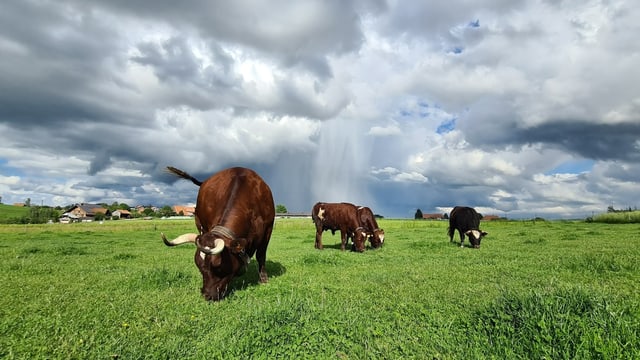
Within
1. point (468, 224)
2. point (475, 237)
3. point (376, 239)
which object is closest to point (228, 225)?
point (376, 239)

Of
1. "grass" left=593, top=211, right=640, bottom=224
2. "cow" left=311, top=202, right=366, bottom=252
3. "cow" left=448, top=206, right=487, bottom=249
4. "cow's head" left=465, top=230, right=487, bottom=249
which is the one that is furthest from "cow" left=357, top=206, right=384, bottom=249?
"grass" left=593, top=211, right=640, bottom=224

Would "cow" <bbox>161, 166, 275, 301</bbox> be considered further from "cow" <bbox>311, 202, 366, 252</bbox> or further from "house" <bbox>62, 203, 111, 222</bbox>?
"house" <bbox>62, 203, 111, 222</bbox>

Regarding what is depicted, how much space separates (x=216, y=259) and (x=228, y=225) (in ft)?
2.67

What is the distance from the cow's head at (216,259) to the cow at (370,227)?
11834mm

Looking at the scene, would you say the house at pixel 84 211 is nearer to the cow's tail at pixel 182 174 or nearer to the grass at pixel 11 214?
the grass at pixel 11 214

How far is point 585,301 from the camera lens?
4.52 metres

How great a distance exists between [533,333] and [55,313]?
21.6 feet

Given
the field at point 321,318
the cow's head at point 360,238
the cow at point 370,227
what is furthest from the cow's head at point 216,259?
the cow at point 370,227

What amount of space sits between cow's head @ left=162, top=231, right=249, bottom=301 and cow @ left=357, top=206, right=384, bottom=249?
11.8 metres

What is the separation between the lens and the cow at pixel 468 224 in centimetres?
1758

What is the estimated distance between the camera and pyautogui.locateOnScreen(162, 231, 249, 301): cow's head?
662 cm

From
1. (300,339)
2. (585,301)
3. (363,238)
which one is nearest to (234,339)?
(300,339)

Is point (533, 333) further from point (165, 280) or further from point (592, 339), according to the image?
point (165, 280)

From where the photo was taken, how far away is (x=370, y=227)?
18.6m
